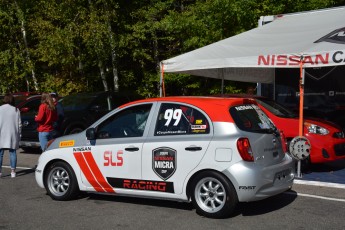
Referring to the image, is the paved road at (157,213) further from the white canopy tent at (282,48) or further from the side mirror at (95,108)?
the side mirror at (95,108)

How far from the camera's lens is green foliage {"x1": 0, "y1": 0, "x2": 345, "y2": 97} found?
1560 centimetres

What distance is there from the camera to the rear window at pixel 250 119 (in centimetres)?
607

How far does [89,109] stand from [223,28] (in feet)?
18.3

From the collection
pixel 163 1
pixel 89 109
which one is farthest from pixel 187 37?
pixel 89 109

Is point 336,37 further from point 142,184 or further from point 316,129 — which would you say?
point 142,184

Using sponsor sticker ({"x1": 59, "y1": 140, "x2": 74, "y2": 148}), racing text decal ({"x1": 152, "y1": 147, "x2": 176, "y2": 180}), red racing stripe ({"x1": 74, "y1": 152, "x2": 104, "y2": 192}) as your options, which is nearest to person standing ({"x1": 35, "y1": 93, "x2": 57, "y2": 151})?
sponsor sticker ({"x1": 59, "y1": 140, "x2": 74, "y2": 148})

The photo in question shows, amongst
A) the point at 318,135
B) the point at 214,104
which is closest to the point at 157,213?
the point at 214,104

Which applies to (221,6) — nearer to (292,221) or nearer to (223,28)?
(223,28)

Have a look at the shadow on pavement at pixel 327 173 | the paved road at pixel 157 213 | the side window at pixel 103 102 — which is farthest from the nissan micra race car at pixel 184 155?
the side window at pixel 103 102

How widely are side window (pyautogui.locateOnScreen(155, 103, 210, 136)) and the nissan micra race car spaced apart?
13 mm

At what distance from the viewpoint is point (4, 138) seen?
9.27 metres

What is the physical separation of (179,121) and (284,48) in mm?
3426

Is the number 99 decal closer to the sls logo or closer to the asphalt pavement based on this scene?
the asphalt pavement

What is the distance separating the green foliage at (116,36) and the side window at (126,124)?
28.5 feet
